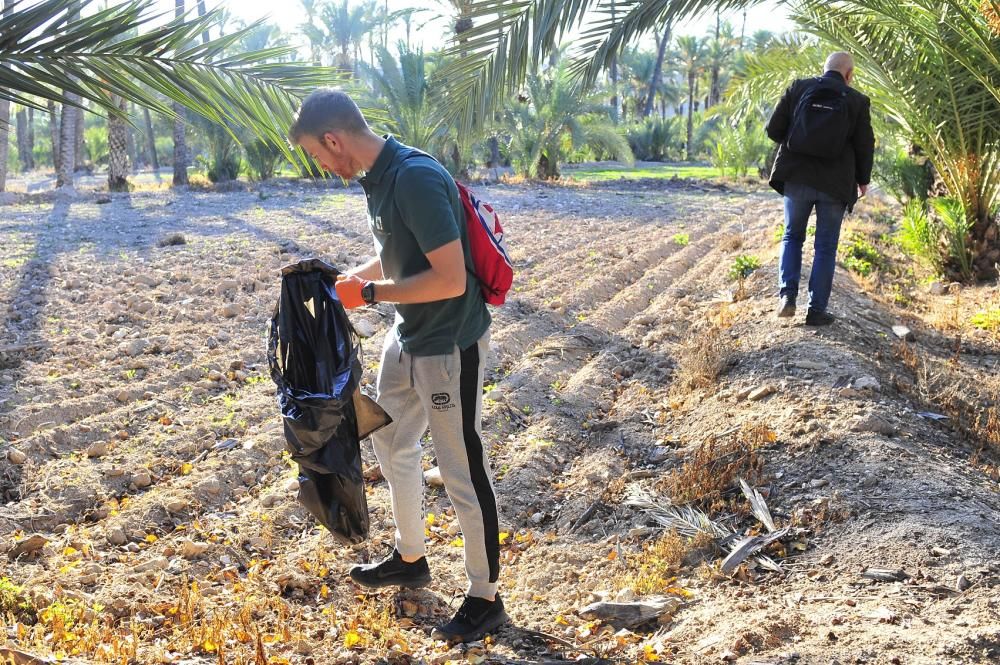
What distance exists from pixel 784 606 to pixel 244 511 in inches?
95.4

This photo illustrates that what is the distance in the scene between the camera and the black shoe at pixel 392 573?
345cm

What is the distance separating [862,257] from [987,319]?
2461 millimetres

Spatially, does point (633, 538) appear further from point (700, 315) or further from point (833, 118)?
point (700, 315)

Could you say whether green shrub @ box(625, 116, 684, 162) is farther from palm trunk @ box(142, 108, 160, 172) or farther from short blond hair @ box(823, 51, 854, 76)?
short blond hair @ box(823, 51, 854, 76)

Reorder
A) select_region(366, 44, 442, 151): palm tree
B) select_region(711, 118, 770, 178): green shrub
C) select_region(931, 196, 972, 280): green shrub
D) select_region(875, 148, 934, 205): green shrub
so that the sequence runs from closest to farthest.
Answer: select_region(931, 196, 972, 280): green shrub < select_region(875, 148, 934, 205): green shrub < select_region(366, 44, 442, 151): palm tree < select_region(711, 118, 770, 178): green shrub

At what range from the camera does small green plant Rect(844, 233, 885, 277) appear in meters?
8.98

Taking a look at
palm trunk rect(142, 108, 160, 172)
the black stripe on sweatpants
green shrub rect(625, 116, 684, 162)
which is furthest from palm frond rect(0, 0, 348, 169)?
palm trunk rect(142, 108, 160, 172)

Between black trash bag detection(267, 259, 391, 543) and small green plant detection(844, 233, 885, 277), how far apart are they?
713cm

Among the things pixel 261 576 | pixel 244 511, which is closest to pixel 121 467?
pixel 244 511

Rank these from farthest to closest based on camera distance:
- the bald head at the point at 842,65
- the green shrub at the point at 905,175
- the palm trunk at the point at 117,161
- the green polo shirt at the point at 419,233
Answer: the palm trunk at the point at 117,161 < the green shrub at the point at 905,175 < the bald head at the point at 842,65 < the green polo shirt at the point at 419,233

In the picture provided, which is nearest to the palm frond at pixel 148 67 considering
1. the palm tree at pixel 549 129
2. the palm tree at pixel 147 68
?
the palm tree at pixel 147 68

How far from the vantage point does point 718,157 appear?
25703 mm

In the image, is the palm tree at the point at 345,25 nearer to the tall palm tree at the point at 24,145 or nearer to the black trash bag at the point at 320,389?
the tall palm tree at the point at 24,145

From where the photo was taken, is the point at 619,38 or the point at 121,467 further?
the point at 619,38
